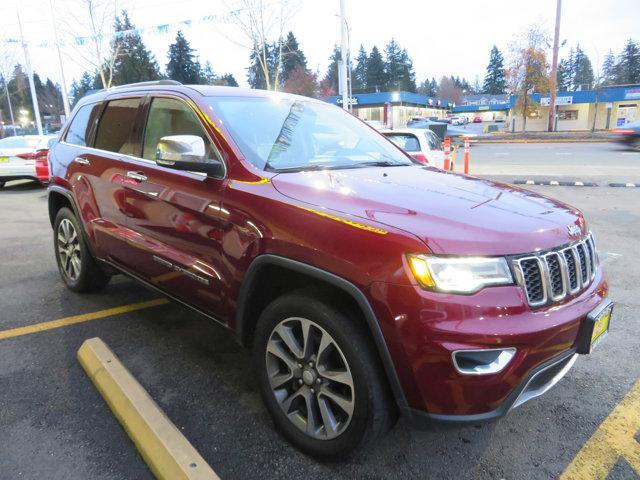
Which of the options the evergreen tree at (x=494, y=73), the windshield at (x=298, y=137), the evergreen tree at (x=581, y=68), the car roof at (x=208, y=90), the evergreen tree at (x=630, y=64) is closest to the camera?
the windshield at (x=298, y=137)

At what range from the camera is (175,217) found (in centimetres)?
298

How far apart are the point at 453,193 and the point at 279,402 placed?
1361 mm

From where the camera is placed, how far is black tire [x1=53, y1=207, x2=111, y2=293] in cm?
424

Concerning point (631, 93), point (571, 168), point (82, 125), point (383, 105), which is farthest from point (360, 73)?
point (82, 125)

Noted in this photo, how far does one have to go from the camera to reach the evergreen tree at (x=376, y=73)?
95.3 m

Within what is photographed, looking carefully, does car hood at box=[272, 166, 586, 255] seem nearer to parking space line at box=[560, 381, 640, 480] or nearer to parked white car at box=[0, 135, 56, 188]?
parking space line at box=[560, 381, 640, 480]

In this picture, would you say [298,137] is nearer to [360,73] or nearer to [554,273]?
[554,273]

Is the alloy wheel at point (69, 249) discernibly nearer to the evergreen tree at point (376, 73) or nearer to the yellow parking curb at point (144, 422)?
the yellow parking curb at point (144, 422)

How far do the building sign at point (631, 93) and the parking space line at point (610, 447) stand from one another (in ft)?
161

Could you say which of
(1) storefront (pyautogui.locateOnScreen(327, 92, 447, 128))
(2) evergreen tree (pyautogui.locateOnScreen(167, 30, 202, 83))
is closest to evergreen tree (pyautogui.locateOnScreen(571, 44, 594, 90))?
(1) storefront (pyautogui.locateOnScreen(327, 92, 447, 128))

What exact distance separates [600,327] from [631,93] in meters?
49.8

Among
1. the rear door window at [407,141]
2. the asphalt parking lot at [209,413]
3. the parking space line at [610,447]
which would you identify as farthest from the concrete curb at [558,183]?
the parking space line at [610,447]

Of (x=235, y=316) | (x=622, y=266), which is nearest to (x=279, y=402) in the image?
(x=235, y=316)

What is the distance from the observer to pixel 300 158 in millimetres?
2947
